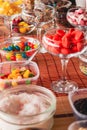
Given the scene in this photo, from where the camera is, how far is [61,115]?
0.91 metres

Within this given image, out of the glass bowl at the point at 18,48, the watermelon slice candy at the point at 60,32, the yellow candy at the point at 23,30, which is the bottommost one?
the yellow candy at the point at 23,30

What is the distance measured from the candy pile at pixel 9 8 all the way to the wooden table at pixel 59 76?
0.88ft

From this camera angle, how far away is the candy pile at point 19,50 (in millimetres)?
1191

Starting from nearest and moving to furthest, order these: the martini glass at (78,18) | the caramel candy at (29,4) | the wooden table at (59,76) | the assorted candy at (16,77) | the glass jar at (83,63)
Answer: the wooden table at (59,76) < the assorted candy at (16,77) < the glass jar at (83,63) < the martini glass at (78,18) < the caramel candy at (29,4)

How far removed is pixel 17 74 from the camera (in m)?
1.04

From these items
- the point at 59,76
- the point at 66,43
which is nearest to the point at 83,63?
the point at 59,76

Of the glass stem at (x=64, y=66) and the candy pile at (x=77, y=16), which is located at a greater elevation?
the candy pile at (x=77, y=16)

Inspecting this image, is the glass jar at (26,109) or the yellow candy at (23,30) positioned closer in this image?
the glass jar at (26,109)

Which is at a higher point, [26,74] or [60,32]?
[60,32]

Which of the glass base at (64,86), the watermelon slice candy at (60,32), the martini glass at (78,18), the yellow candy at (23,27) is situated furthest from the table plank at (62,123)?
the yellow candy at (23,27)

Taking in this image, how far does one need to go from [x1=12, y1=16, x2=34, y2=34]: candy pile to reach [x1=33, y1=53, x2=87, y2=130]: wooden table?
235 mm

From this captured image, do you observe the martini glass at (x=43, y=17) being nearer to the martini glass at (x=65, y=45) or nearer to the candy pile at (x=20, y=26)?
the candy pile at (x=20, y=26)

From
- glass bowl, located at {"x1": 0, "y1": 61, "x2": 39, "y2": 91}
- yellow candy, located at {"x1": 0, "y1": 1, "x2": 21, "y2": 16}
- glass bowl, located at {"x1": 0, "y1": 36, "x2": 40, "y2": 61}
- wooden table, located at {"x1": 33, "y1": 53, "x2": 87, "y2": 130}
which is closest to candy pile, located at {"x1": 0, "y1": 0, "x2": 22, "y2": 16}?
yellow candy, located at {"x1": 0, "y1": 1, "x2": 21, "y2": 16}

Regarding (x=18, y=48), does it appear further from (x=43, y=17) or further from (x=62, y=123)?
(x=62, y=123)
